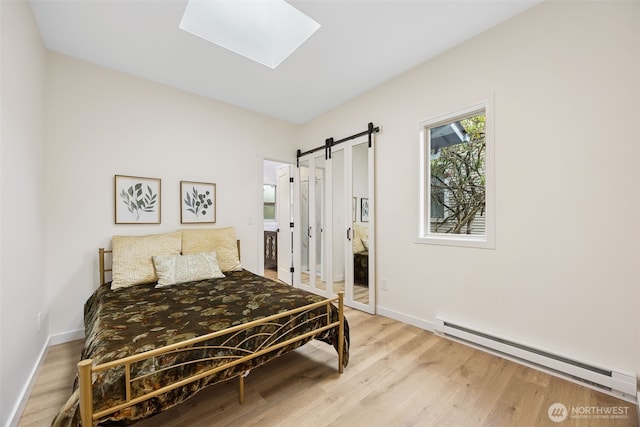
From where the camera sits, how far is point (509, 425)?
1.46 metres

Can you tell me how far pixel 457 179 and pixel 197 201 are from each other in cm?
301

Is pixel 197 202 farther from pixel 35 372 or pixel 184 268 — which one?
pixel 35 372

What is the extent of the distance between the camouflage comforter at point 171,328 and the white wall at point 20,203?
1.15ft

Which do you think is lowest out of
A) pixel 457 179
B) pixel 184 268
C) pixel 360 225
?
pixel 184 268

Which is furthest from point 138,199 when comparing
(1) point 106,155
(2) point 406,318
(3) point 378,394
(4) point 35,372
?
(2) point 406,318

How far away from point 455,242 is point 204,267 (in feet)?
8.25

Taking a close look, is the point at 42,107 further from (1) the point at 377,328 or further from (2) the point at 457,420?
(2) the point at 457,420

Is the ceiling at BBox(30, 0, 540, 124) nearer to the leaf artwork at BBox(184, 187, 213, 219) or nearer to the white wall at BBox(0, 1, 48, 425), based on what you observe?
the white wall at BBox(0, 1, 48, 425)

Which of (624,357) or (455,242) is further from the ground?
(455,242)

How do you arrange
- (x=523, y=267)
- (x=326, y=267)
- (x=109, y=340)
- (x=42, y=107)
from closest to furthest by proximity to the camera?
(x=109, y=340), (x=523, y=267), (x=42, y=107), (x=326, y=267)

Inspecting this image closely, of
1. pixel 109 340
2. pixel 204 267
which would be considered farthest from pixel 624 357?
pixel 204 267

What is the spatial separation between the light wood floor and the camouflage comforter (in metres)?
0.26

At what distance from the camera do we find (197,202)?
3311 mm

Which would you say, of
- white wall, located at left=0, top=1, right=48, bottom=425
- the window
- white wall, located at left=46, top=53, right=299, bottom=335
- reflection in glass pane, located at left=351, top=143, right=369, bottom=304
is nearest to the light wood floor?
white wall, located at left=0, top=1, right=48, bottom=425
